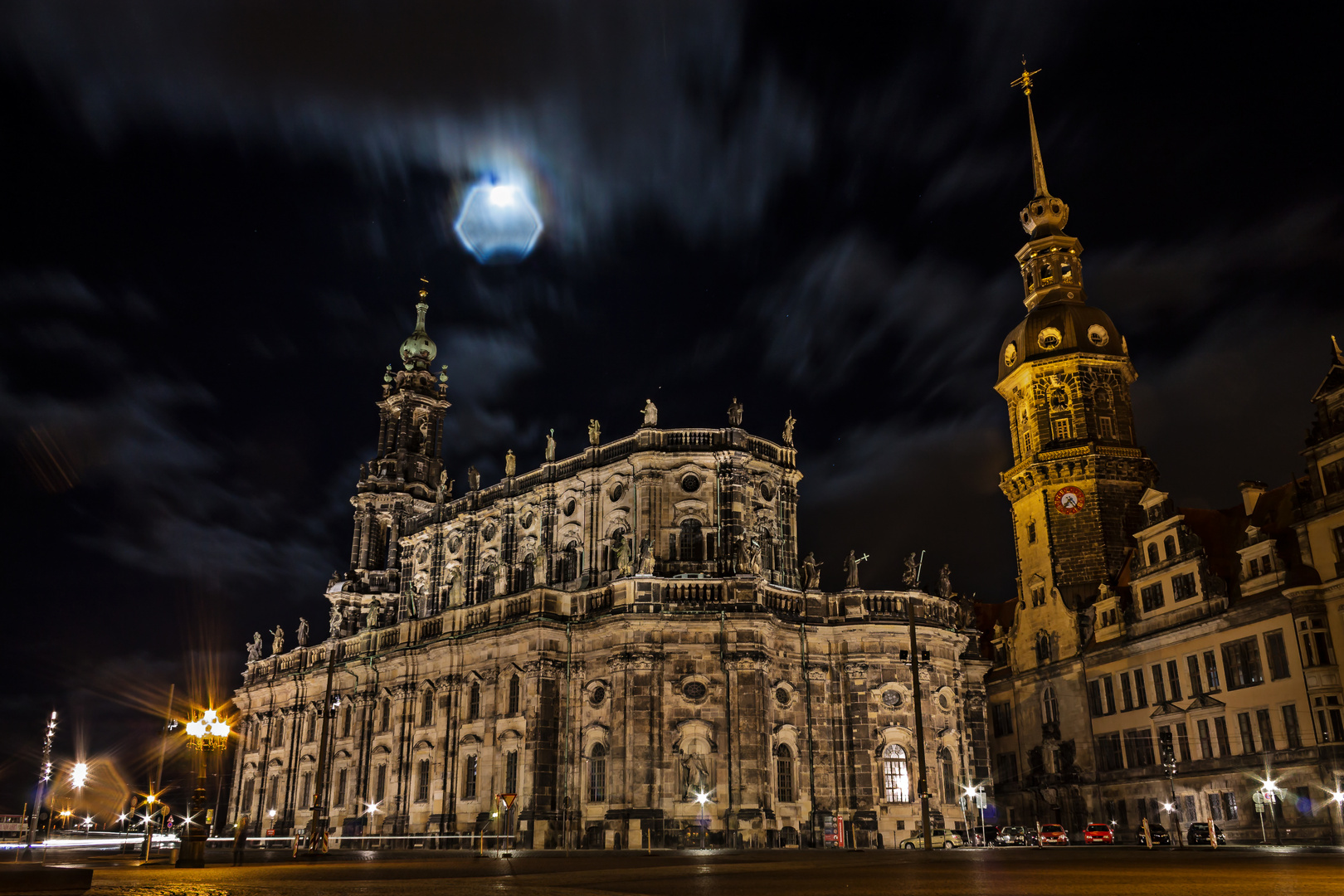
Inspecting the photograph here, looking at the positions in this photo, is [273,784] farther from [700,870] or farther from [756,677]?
[700,870]

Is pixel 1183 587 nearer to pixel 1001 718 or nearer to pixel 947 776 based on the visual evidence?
pixel 947 776

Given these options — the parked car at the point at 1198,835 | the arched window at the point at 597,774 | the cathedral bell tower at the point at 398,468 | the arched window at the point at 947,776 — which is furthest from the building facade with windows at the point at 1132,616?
the cathedral bell tower at the point at 398,468

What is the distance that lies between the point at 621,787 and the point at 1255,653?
28.6 metres

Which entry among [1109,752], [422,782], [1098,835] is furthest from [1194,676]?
[422,782]

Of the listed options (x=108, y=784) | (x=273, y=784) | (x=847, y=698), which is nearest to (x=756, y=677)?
(x=847, y=698)

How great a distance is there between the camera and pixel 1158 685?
163ft

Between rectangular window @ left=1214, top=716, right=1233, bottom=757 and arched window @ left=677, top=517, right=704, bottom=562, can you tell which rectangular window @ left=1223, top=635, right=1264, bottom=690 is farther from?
arched window @ left=677, top=517, right=704, bottom=562

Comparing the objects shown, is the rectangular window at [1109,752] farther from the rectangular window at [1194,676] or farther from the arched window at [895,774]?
the arched window at [895,774]

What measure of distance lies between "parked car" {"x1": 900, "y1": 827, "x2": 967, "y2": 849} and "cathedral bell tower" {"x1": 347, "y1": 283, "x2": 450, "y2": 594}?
40.2 m

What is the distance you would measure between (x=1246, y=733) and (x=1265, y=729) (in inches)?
41.2

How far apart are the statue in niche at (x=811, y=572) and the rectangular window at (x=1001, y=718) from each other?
1753 centimetres

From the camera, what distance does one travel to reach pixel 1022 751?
5944 cm

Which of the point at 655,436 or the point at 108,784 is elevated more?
the point at 655,436

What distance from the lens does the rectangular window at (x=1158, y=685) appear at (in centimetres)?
4919
